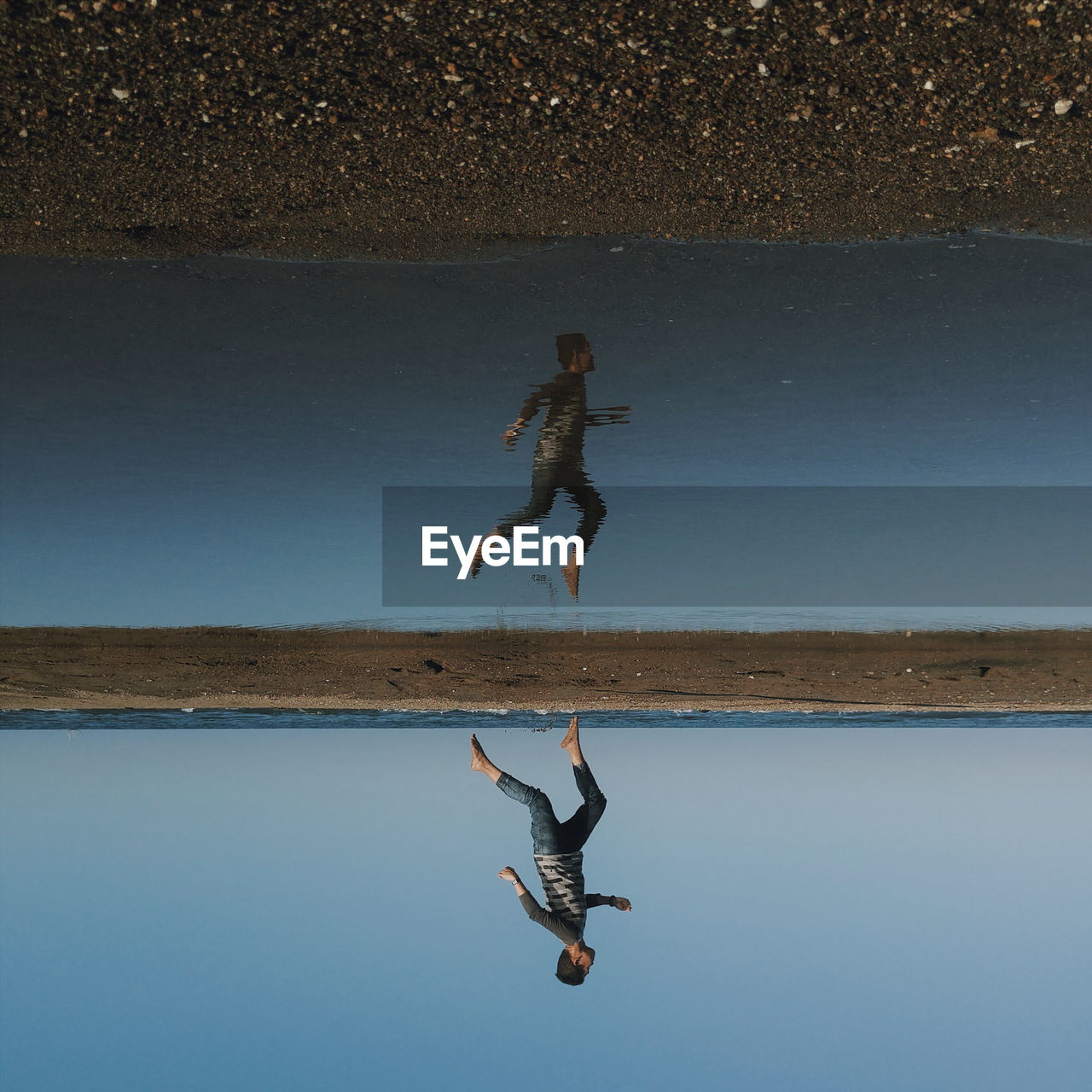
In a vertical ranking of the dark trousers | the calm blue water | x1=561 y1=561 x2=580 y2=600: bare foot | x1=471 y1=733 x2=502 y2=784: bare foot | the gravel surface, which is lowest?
the dark trousers

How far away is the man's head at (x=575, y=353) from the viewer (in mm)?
2961

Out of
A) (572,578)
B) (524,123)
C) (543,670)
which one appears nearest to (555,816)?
(543,670)

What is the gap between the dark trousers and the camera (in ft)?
10.5

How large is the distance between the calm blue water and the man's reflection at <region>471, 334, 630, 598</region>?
0.72 meters

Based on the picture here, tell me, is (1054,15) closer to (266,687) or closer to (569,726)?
(569,726)

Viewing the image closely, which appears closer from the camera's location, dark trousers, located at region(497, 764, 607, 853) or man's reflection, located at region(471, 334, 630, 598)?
man's reflection, located at region(471, 334, 630, 598)

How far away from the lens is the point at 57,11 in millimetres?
2324

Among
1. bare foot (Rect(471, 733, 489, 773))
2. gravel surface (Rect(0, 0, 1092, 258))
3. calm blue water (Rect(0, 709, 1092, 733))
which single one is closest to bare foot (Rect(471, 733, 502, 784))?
bare foot (Rect(471, 733, 489, 773))

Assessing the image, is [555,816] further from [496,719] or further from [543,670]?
[543,670]

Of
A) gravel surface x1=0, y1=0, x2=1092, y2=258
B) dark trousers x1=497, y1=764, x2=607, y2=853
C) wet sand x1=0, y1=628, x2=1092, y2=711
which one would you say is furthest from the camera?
wet sand x1=0, y1=628, x2=1092, y2=711

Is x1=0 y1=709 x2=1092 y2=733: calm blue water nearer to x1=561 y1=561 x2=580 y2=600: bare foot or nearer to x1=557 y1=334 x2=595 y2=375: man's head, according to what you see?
x1=561 y1=561 x2=580 y2=600: bare foot

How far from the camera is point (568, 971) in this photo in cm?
327

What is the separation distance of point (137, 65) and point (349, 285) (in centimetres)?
85

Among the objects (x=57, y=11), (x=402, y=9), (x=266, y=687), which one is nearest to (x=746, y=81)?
(x=402, y=9)
